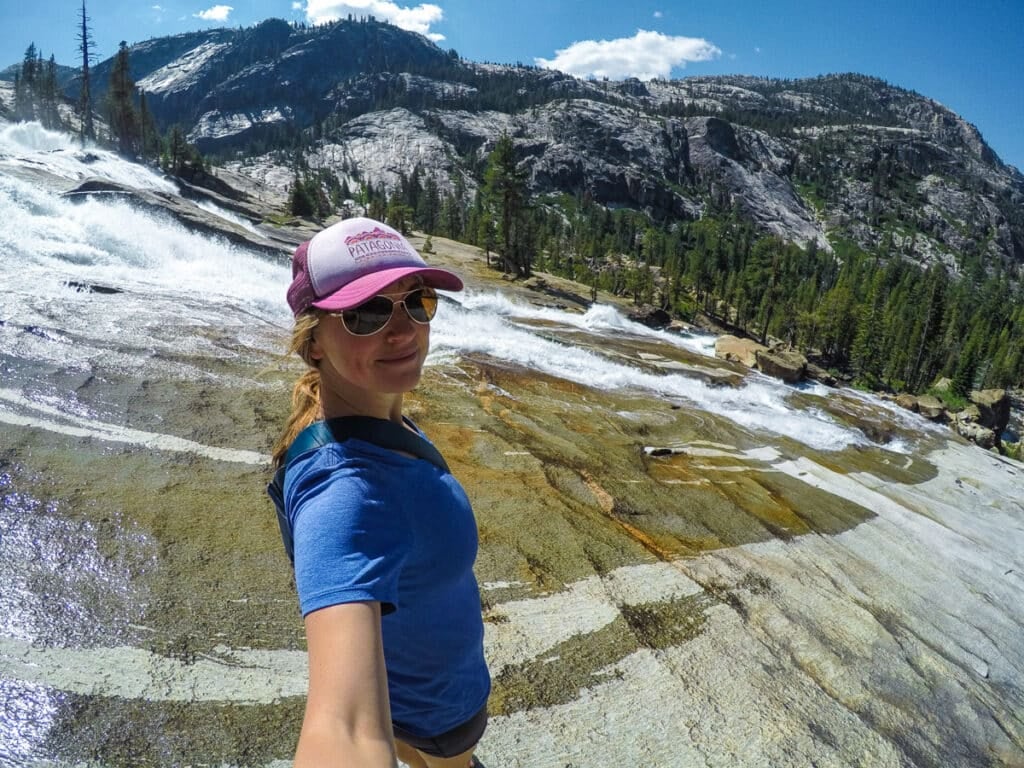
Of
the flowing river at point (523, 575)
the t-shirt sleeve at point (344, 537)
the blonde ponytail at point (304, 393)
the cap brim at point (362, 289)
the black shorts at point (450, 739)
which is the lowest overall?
the flowing river at point (523, 575)

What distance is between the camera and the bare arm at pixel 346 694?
4.55 feet

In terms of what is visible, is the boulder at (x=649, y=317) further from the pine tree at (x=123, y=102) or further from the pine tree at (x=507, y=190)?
the pine tree at (x=123, y=102)

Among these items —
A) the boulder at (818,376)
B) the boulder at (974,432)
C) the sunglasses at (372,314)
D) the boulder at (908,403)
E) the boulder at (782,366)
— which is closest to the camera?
the sunglasses at (372,314)

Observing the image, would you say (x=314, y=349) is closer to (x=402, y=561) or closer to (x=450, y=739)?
(x=402, y=561)

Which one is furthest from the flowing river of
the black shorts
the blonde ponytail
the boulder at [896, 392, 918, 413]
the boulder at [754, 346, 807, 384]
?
A: the boulder at [896, 392, 918, 413]

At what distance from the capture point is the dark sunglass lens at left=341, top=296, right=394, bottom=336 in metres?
2.04

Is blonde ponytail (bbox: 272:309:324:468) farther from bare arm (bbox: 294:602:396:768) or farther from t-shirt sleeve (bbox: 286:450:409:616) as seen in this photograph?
bare arm (bbox: 294:602:396:768)

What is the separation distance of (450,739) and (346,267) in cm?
215

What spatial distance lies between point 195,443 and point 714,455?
10.7 metres

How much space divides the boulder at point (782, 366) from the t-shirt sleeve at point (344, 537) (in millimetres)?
41495

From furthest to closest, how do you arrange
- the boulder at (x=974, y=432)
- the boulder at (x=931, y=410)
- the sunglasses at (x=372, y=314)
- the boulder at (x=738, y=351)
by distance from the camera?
the boulder at (x=931, y=410) < the boulder at (x=974, y=432) < the boulder at (x=738, y=351) < the sunglasses at (x=372, y=314)

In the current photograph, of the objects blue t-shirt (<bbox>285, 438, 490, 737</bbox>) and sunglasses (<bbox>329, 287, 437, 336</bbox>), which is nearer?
blue t-shirt (<bbox>285, 438, 490, 737</bbox>)

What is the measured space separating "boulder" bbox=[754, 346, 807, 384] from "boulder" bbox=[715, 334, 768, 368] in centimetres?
55

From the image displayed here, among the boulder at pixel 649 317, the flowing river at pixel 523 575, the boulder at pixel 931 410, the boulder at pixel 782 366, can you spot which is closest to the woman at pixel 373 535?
the flowing river at pixel 523 575
